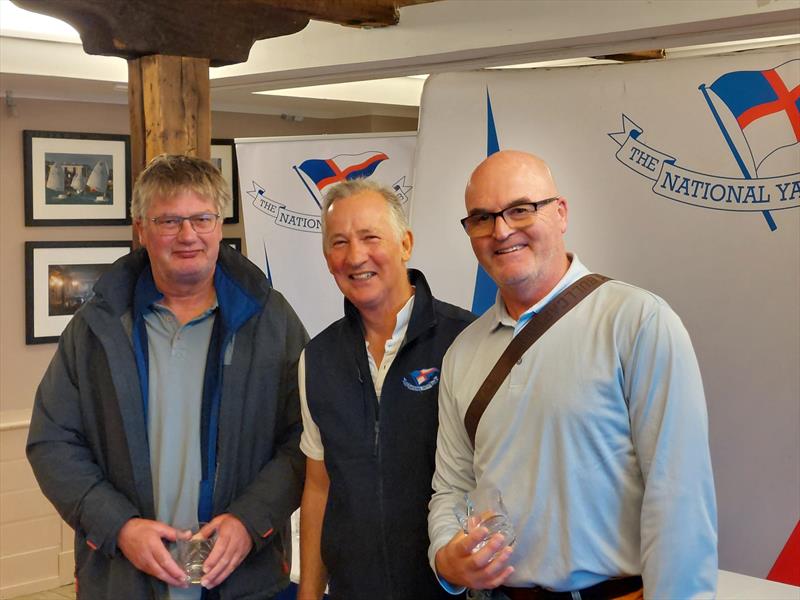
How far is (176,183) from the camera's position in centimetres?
218

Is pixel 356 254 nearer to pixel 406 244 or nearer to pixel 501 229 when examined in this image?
pixel 406 244

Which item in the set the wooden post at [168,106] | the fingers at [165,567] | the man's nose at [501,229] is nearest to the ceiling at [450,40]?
the wooden post at [168,106]

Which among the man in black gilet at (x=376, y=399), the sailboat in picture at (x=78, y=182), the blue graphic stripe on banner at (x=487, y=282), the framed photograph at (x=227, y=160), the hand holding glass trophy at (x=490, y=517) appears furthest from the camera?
the framed photograph at (x=227, y=160)

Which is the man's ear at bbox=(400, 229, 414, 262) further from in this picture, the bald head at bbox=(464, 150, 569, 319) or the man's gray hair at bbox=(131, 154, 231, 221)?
the man's gray hair at bbox=(131, 154, 231, 221)

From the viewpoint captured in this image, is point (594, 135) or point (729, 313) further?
point (594, 135)

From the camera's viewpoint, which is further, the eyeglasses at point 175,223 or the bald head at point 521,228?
the eyeglasses at point 175,223

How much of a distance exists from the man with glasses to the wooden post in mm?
998

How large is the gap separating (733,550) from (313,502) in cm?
138

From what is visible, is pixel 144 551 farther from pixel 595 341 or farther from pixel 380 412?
pixel 595 341

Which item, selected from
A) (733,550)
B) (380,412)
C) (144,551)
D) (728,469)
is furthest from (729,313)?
(144,551)

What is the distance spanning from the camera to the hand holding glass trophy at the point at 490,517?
1697 millimetres

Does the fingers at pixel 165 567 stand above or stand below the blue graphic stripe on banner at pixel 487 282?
below

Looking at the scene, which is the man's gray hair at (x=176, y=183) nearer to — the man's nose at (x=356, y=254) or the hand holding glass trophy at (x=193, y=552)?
the man's nose at (x=356, y=254)

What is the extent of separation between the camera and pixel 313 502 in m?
2.19
